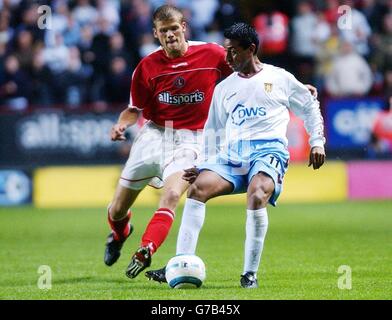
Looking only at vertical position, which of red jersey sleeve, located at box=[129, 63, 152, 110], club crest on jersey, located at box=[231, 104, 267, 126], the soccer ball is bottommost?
the soccer ball

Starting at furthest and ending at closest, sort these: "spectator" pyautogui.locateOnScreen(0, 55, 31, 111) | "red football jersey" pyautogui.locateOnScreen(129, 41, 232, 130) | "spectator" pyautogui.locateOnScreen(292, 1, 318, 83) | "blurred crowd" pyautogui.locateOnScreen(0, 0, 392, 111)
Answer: "spectator" pyautogui.locateOnScreen(292, 1, 318, 83) < "blurred crowd" pyautogui.locateOnScreen(0, 0, 392, 111) < "spectator" pyautogui.locateOnScreen(0, 55, 31, 111) < "red football jersey" pyautogui.locateOnScreen(129, 41, 232, 130)

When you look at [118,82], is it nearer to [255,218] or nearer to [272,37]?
[272,37]

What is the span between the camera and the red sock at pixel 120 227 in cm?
1045

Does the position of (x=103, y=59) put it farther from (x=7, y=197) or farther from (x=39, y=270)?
(x=39, y=270)

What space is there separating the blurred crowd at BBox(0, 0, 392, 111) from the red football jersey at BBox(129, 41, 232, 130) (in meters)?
8.92

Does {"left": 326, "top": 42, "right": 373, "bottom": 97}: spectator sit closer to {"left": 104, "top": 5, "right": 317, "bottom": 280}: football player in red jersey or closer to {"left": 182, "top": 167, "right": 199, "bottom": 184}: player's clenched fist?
{"left": 104, "top": 5, "right": 317, "bottom": 280}: football player in red jersey

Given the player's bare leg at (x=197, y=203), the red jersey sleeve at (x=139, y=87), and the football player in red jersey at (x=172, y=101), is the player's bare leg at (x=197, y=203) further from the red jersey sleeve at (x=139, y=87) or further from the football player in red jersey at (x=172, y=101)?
the red jersey sleeve at (x=139, y=87)

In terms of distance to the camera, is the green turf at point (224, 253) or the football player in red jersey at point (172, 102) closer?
the green turf at point (224, 253)

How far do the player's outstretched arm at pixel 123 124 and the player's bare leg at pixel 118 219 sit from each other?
28.7 inches

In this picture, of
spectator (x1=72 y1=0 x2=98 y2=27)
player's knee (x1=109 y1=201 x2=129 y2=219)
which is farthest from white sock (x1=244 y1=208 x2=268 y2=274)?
spectator (x1=72 y1=0 x2=98 y2=27)

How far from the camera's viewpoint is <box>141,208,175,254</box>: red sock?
881 centimetres

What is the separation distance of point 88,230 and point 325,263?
4.86 meters

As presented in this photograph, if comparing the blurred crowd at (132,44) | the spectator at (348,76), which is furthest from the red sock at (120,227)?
the spectator at (348,76)

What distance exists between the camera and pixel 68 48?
1931 cm
